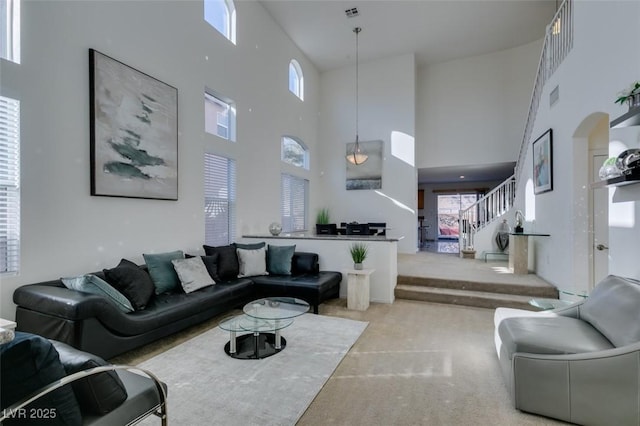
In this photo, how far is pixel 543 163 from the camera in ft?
16.3

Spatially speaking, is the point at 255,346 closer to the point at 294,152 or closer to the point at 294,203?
the point at 294,203

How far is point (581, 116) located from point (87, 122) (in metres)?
5.67

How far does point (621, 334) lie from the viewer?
2012 millimetres

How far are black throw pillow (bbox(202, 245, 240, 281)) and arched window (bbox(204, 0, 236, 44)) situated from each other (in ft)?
12.0

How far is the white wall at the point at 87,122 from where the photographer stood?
2809 millimetres

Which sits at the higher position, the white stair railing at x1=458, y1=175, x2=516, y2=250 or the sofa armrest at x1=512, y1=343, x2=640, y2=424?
the white stair railing at x1=458, y1=175, x2=516, y2=250

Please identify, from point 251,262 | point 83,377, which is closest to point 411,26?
point 251,262

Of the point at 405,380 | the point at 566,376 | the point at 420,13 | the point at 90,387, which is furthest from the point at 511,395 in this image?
the point at 420,13

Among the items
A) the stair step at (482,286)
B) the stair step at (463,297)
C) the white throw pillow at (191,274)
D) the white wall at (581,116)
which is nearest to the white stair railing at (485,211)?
the white wall at (581,116)

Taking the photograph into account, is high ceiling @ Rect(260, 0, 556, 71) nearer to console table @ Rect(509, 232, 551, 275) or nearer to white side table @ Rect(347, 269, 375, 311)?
console table @ Rect(509, 232, 551, 275)

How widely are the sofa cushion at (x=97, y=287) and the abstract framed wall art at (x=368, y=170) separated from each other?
21.2ft

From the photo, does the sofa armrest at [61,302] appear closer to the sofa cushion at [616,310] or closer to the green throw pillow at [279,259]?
the green throw pillow at [279,259]

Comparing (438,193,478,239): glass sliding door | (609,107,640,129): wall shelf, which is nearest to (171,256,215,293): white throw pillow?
(609,107,640,129): wall shelf

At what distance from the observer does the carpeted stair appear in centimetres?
441
